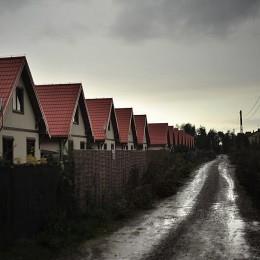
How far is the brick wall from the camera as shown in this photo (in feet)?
48.3

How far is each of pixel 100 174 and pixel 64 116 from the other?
11.7 m

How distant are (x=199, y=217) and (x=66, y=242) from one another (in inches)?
219

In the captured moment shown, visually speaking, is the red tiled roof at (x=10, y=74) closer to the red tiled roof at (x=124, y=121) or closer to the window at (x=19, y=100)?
the window at (x=19, y=100)

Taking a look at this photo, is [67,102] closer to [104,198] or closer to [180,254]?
[104,198]

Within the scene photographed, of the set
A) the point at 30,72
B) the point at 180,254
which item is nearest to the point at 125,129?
the point at 30,72

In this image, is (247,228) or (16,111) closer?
(247,228)

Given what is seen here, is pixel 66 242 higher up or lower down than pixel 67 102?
lower down

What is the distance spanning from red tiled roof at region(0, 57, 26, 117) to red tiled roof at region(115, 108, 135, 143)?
22.5 meters

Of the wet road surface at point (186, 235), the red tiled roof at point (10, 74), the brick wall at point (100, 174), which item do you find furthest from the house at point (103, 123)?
the wet road surface at point (186, 235)

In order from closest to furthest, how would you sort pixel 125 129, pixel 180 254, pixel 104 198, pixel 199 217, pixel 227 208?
pixel 180 254 < pixel 199 217 < pixel 104 198 < pixel 227 208 < pixel 125 129

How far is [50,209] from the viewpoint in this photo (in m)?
12.6

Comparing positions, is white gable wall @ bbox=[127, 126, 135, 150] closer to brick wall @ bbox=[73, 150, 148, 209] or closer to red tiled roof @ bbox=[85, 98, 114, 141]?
red tiled roof @ bbox=[85, 98, 114, 141]

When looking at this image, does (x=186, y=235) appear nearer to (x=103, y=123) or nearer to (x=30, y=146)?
(x=30, y=146)

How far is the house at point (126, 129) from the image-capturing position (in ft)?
144
